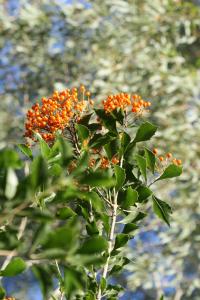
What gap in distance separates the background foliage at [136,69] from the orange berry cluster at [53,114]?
4202 millimetres

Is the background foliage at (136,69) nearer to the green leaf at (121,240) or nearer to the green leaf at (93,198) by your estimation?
the green leaf at (121,240)

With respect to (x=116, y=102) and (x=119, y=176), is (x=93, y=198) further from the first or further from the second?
(x=116, y=102)

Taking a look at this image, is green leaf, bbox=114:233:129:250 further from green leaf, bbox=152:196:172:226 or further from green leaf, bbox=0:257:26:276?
green leaf, bbox=0:257:26:276

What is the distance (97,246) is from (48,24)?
6.00 meters

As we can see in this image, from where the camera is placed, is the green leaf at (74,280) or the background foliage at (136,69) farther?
the background foliage at (136,69)

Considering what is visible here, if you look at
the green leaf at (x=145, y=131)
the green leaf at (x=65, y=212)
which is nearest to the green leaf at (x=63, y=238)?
the green leaf at (x=65, y=212)

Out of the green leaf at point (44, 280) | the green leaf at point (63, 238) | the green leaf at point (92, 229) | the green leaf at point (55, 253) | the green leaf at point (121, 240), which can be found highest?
the green leaf at point (63, 238)

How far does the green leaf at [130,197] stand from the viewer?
1087mm

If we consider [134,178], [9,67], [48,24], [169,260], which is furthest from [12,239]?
[9,67]

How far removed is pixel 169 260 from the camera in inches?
235

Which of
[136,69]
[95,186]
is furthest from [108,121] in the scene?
[136,69]

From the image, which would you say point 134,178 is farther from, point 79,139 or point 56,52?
point 56,52

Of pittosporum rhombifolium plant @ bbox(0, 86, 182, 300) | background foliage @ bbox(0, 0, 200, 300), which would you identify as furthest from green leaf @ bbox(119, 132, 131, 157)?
background foliage @ bbox(0, 0, 200, 300)

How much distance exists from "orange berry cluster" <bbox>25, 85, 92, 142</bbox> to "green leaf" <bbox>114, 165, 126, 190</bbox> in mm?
186
